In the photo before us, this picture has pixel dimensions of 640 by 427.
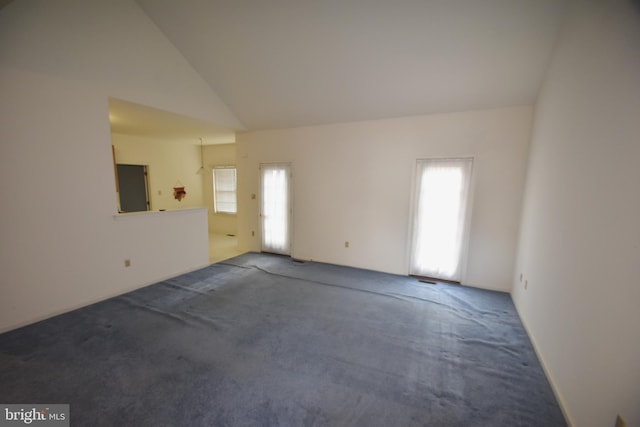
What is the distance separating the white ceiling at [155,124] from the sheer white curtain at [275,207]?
1.30 m

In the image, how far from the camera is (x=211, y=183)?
7.32 m

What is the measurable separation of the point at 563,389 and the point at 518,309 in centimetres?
150

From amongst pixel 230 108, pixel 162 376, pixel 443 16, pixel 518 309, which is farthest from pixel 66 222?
pixel 518 309

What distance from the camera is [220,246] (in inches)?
239

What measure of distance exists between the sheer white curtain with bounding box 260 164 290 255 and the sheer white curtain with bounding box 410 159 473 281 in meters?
2.55

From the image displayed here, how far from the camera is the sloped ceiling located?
249cm

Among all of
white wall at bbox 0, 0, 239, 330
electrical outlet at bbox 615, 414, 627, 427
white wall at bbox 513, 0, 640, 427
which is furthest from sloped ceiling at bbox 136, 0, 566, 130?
electrical outlet at bbox 615, 414, 627, 427

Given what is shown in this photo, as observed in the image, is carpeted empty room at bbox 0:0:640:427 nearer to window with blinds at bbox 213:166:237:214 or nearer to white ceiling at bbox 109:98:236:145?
white ceiling at bbox 109:98:236:145

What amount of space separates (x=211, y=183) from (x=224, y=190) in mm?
538


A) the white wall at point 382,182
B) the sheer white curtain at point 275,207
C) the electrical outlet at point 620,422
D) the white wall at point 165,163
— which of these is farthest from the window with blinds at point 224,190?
the electrical outlet at point 620,422

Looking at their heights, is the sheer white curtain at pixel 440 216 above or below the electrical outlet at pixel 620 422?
above

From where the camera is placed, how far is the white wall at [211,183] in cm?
698

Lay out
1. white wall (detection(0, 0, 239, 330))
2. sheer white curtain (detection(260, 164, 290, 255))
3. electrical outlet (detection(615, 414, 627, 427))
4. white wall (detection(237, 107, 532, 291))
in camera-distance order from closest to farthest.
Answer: electrical outlet (detection(615, 414, 627, 427)) < white wall (detection(0, 0, 239, 330)) < white wall (detection(237, 107, 532, 291)) < sheer white curtain (detection(260, 164, 290, 255))

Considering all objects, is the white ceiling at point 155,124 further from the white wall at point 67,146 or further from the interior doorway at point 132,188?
the interior doorway at point 132,188
